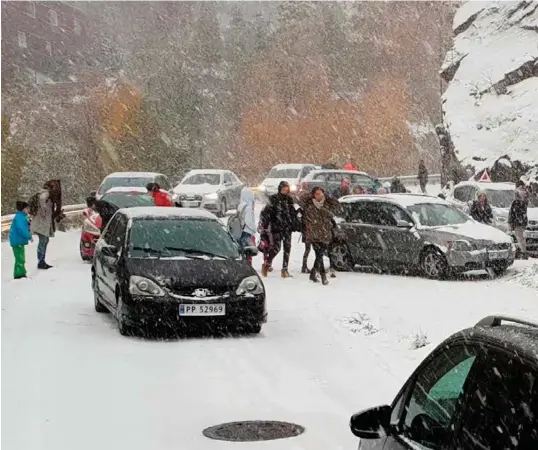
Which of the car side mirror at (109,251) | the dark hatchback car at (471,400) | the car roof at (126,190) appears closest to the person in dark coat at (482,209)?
the car roof at (126,190)

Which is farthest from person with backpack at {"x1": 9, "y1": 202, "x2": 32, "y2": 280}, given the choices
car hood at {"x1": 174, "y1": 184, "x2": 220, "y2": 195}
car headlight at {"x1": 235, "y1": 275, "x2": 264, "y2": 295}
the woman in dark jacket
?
car hood at {"x1": 174, "y1": 184, "x2": 220, "y2": 195}

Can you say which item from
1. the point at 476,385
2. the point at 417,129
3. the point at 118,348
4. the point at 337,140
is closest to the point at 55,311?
the point at 118,348

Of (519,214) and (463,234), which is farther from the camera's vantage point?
(519,214)

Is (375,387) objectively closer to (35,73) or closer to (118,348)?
(118,348)

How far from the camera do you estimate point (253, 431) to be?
7.32 m

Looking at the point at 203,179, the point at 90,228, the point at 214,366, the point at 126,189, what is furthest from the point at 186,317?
the point at 203,179

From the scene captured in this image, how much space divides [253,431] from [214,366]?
2.35 m

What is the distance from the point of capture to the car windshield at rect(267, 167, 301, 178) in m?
39.0

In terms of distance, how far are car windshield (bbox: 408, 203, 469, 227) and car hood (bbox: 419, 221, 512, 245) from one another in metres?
0.29

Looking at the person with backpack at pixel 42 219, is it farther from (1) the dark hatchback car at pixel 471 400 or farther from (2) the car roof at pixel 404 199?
(1) the dark hatchback car at pixel 471 400

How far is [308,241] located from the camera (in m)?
16.2

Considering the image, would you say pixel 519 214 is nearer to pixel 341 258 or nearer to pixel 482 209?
pixel 482 209

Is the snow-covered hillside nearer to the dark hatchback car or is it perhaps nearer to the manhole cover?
the manhole cover

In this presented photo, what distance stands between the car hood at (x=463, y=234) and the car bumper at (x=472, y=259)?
26 centimetres
